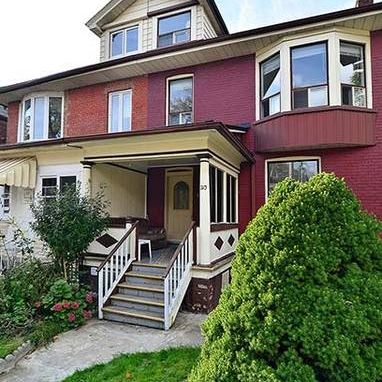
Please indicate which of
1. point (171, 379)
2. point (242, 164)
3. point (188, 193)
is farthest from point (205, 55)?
point (171, 379)

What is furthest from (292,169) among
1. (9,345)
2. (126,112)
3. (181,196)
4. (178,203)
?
(9,345)

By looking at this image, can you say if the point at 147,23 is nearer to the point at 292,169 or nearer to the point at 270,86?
the point at 270,86

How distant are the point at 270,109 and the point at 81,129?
7.73 meters

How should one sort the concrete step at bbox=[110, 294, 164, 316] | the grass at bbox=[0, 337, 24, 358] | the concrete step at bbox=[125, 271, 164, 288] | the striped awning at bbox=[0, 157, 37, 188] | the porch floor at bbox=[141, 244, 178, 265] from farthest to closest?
1. the striped awning at bbox=[0, 157, 37, 188]
2. the porch floor at bbox=[141, 244, 178, 265]
3. the concrete step at bbox=[125, 271, 164, 288]
4. the concrete step at bbox=[110, 294, 164, 316]
5. the grass at bbox=[0, 337, 24, 358]

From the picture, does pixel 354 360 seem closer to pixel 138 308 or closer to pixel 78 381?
pixel 78 381

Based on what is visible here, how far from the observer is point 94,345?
601 centimetres

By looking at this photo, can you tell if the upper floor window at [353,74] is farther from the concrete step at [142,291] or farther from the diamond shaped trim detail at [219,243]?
the concrete step at [142,291]

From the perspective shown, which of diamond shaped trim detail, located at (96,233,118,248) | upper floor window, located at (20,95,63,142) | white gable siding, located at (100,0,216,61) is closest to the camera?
diamond shaped trim detail, located at (96,233,118,248)

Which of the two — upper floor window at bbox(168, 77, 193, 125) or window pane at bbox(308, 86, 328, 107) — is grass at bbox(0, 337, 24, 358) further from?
window pane at bbox(308, 86, 328, 107)

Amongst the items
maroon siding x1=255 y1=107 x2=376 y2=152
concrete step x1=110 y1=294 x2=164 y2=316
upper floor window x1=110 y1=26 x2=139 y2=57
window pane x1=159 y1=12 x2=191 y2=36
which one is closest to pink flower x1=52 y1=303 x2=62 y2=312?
concrete step x1=110 y1=294 x2=164 y2=316

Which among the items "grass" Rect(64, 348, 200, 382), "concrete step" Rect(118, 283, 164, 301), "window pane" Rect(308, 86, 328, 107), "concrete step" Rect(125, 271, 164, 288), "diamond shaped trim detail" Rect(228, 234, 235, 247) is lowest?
"grass" Rect(64, 348, 200, 382)

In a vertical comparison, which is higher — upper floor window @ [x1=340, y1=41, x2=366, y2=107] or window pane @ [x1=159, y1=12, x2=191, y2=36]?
window pane @ [x1=159, y1=12, x2=191, y2=36]

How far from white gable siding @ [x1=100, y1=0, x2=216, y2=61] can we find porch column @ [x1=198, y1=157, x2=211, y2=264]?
7691 mm

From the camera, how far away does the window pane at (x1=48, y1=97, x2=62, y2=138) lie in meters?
14.1
